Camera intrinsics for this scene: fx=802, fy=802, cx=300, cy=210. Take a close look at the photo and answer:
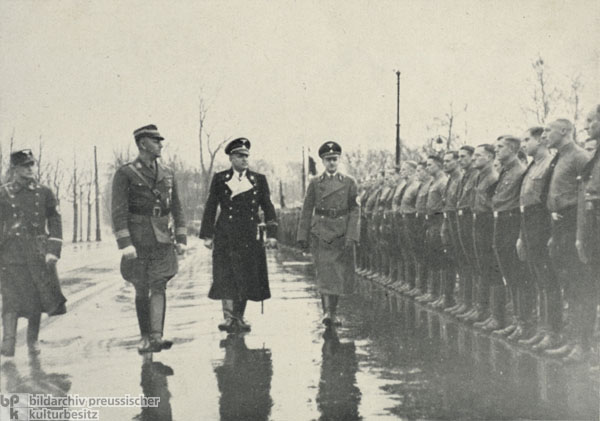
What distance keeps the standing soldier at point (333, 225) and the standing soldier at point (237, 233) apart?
53cm

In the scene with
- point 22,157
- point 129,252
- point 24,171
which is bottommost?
point 129,252

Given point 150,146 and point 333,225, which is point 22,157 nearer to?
point 150,146

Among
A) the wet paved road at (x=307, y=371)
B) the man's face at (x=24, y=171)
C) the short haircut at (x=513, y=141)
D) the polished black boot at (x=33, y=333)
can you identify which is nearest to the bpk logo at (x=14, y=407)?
the wet paved road at (x=307, y=371)

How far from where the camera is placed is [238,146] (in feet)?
29.0

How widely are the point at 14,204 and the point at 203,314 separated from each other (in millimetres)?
3595

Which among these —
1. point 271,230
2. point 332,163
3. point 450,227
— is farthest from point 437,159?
point 271,230

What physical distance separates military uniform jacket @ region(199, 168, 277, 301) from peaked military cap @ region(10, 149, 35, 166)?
87.8 inches

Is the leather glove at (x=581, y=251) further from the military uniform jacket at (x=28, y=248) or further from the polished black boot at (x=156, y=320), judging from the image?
the military uniform jacket at (x=28, y=248)

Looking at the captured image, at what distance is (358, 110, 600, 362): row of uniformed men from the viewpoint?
6805 millimetres

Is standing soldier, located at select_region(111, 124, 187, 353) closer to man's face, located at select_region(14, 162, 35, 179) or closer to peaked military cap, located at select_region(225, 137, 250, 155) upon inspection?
man's face, located at select_region(14, 162, 35, 179)

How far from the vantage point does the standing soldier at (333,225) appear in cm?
884

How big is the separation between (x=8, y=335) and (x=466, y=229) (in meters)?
5.14

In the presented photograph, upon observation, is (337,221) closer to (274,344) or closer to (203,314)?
(274,344)

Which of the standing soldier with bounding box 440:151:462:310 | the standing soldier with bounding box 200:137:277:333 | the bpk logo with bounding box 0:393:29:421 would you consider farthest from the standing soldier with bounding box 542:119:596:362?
the bpk logo with bounding box 0:393:29:421
